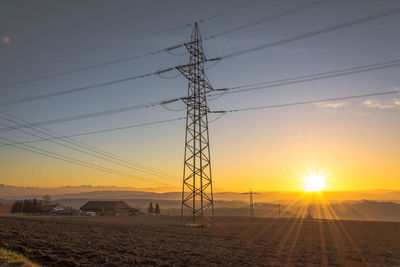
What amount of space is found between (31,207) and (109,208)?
104ft

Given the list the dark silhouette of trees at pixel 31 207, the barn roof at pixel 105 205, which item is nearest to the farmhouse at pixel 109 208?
the barn roof at pixel 105 205

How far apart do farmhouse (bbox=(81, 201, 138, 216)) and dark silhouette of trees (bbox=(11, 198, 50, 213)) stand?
15394 millimetres

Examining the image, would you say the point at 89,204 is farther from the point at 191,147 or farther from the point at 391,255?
the point at 391,255

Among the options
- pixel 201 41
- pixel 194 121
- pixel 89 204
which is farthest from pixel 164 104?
pixel 89 204

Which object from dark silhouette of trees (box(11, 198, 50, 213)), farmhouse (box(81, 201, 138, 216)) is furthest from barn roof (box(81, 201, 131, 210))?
dark silhouette of trees (box(11, 198, 50, 213))

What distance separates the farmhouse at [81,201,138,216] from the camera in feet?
324

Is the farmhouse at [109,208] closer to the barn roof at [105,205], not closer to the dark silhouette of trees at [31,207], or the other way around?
the barn roof at [105,205]

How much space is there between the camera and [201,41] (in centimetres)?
3897

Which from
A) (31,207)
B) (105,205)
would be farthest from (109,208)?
(31,207)

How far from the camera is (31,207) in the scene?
10669 centimetres

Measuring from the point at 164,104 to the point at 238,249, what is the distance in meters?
19.9

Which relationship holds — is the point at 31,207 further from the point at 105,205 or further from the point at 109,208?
A: the point at 109,208

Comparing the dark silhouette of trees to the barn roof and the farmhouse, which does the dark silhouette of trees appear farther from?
the farmhouse

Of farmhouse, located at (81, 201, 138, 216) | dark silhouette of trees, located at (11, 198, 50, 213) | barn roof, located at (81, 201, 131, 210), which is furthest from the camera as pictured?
dark silhouette of trees, located at (11, 198, 50, 213)
